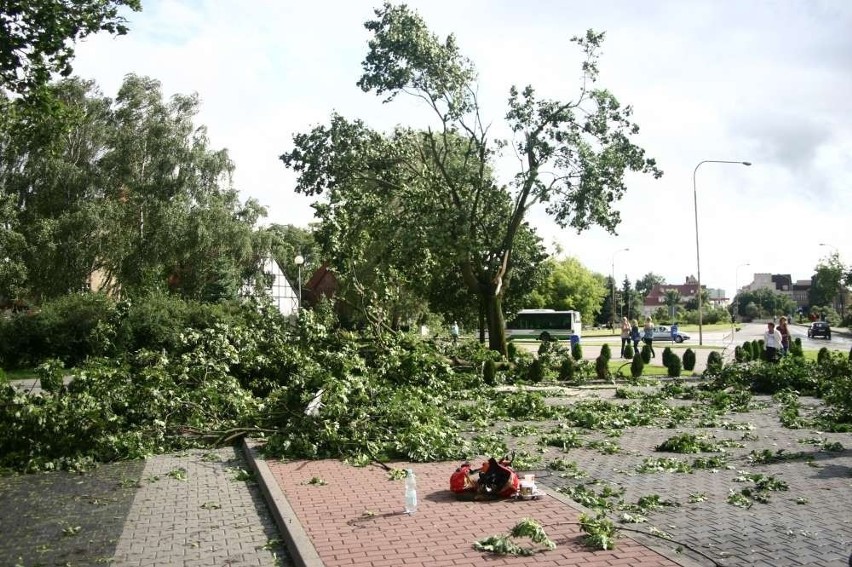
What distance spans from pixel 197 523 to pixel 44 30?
1164cm

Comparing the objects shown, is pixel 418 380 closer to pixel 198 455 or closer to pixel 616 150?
pixel 198 455

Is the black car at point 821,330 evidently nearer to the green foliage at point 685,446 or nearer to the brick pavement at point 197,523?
the green foliage at point 685,446

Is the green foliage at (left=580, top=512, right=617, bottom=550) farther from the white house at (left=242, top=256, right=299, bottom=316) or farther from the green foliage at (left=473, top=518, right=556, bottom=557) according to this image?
the white house at (left=242, top=256, right=299, bottom=316)

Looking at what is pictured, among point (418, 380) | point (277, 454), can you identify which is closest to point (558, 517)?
point (277, 454)

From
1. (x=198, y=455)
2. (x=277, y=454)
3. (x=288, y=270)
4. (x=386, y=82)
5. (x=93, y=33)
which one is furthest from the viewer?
(x=288, y=270)

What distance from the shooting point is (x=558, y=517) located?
7047mm

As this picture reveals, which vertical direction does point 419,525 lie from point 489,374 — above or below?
below

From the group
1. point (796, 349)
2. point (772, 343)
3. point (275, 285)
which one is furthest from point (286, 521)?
point (275, 285)

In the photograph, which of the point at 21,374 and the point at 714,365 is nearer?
the point at 714,365

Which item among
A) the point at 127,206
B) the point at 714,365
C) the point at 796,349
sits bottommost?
the point at 714,365

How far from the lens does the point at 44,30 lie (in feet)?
47.7

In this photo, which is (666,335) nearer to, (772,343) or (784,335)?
(784,335)

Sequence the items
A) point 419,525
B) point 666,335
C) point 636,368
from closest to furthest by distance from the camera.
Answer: point 419,525 < point 636,368 < point 666,335

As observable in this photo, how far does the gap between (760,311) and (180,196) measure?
425 feet
